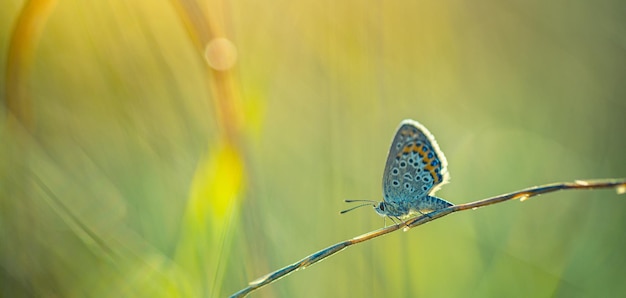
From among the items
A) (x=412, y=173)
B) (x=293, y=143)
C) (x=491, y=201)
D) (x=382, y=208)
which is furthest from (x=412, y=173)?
(x=491, y=201)

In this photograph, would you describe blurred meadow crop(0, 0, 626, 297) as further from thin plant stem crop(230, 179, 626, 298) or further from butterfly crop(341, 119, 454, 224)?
thin plant stem crop(230, 179, 626, 298)

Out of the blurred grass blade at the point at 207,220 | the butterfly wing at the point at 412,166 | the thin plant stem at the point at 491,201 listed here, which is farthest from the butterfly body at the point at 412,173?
the thin plant stem at the point at 491,201

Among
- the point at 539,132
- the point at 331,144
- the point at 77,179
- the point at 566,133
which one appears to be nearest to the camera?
the point at 77,179

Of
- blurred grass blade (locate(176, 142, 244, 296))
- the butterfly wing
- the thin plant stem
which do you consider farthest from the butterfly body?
the thin plant stem

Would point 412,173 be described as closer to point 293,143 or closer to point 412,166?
point 412,166

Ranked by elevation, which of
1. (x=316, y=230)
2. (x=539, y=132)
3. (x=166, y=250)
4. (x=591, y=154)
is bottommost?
(x=591, y=154)

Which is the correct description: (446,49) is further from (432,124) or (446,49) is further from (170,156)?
(170,156)

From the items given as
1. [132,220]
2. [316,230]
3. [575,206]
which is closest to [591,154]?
[575,206]
